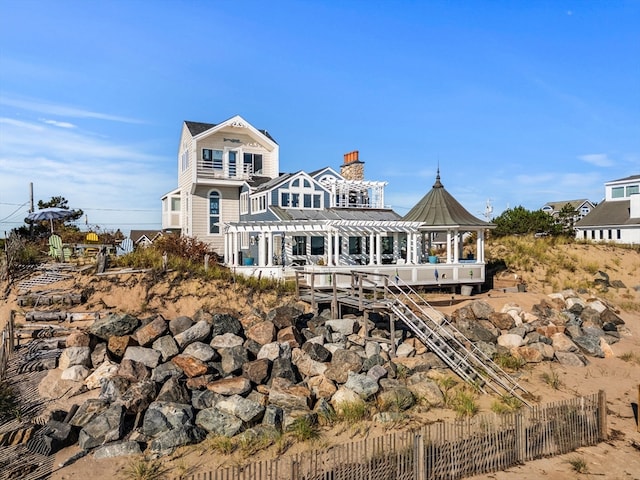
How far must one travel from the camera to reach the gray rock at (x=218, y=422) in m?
12.2

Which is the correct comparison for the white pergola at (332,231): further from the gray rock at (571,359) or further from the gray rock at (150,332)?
the gray rock at (571,359)

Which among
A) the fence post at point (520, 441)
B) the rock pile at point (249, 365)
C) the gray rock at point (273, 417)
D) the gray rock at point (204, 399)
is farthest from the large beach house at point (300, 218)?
the fence post at point (520, 441)

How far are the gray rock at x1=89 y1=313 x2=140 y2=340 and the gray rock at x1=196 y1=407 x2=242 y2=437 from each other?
19.1ft

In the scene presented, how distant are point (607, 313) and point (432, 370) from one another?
11.6 meters

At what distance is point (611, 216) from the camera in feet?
142

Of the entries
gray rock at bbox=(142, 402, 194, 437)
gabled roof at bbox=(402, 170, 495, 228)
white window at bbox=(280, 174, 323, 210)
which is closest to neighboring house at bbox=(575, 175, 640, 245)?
gabled roof at bbox=(402, 170, 495, 228)

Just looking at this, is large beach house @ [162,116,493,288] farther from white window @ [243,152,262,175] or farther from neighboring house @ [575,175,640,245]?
neighboring house @ [575,175,640,245]

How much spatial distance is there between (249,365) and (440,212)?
14174mm

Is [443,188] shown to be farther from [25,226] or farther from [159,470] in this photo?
[25,226]

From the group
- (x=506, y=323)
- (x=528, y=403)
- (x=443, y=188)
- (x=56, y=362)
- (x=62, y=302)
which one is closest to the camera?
(x=528, y=403)

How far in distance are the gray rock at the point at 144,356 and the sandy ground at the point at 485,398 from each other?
1996 millimetres

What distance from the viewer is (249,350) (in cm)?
1672

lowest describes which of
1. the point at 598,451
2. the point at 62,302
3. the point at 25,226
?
the point at 598,451

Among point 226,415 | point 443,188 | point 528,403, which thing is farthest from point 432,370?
point 443,188
